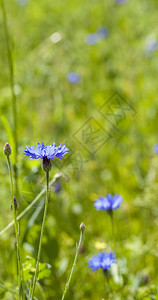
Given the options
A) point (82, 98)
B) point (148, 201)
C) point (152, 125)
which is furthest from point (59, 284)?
point (82, 98)

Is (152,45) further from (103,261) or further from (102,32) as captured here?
(103,261)

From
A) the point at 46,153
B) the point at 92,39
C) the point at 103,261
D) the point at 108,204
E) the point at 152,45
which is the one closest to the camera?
the point at 46,153

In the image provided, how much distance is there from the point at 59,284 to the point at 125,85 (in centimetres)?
175

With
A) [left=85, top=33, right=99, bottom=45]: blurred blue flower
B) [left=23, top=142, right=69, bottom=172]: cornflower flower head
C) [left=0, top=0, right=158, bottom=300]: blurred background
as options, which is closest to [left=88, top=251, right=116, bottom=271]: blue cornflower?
[left=0, top=0, right=158, bottom=300]: blurred background

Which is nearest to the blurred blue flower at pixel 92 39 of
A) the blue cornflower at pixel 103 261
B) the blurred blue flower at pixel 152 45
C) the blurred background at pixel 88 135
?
the blurred background at pixel 88 135

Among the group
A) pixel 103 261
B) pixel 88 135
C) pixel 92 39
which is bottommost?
pixel 103 261

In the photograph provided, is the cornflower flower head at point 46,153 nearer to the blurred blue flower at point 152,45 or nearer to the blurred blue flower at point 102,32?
the blurred blue flower at point 152,45

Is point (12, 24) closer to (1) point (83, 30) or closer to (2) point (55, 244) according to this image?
(1) point (83, 30)

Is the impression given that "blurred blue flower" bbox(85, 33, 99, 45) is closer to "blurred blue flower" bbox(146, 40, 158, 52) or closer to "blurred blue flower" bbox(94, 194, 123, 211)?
"blurred blue flower" bbox(146, 40, 158, 52)

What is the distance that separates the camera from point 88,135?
94.5 inches

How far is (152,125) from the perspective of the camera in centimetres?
248

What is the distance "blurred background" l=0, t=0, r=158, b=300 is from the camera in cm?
147

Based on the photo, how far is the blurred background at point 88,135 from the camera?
1.47 metres

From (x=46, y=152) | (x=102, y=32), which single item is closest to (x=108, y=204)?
(x=46, y=152)
